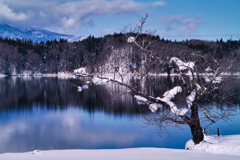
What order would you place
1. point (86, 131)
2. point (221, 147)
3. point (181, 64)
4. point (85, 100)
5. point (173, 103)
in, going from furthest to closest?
point (85, 100) < point (86, 131) < point (181, 64) < point (173, 103) < point (221, 147)

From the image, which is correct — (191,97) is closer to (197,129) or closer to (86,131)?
(197,129)

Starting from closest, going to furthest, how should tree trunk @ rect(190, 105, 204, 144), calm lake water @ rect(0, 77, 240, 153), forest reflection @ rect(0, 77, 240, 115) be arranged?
1. tree trunk @ rect(190, 105, 204, 144)
2. calm lake water @ rect(0, 77, 240, 153)
3. forest reflection @ rect(0, 77, 240, 115)

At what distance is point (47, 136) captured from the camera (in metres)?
19.8

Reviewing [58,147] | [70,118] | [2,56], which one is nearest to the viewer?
[58,147]

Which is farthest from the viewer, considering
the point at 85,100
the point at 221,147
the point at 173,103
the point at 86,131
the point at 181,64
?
the point at 85,100

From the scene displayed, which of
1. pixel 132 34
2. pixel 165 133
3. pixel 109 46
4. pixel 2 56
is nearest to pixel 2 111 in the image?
pixel 165 133

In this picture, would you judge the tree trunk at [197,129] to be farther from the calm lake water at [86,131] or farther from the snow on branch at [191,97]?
the calm lake water at [86,131]

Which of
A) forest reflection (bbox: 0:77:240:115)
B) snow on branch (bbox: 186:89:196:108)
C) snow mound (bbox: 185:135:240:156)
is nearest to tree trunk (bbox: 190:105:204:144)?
snow mound (bbox: 185:135:240:156)

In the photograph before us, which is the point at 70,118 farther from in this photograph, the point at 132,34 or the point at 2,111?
the point at 132,34

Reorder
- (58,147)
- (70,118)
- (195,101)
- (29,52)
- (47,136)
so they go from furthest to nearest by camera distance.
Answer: (29,52), (70,118), (47,136), (58,147), (195,101)

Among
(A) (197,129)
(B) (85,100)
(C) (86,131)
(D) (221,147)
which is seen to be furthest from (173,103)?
(B) (85,100)

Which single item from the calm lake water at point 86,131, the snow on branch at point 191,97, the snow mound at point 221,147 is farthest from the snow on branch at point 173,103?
the snow mound at point 221,147

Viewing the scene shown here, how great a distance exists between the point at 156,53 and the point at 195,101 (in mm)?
2804

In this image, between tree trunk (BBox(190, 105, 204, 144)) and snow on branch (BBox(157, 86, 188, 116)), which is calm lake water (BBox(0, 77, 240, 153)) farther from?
→ tree trunk (BBox(190, 105, 204, 144))
